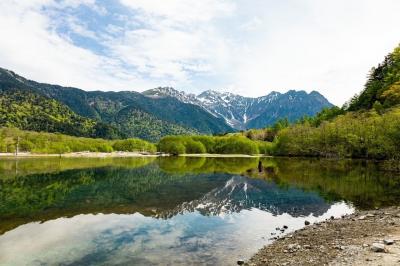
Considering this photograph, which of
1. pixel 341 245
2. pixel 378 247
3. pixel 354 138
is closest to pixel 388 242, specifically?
pixel 378 247

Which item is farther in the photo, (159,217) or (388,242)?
(159,217)

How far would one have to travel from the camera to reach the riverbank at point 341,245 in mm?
18609

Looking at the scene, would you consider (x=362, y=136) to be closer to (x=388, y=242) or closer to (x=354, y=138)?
(x=354, y=138)

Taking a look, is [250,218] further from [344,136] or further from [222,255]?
[344,136]

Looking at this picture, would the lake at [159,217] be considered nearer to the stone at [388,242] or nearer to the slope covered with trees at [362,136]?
the stone at [388,242]

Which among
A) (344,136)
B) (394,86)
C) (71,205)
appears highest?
(394,86)

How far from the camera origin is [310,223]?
33.6 metres

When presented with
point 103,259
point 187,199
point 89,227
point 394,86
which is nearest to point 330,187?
point 187,199

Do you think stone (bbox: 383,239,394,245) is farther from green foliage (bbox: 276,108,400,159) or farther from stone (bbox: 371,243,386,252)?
green foliage (bbox: 276,108,400,159)

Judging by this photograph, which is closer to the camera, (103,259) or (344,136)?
(103,259)

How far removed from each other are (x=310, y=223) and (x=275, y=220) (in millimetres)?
3694

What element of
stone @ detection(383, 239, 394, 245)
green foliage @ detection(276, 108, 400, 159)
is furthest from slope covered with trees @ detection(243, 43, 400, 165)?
stone @ detection(383, 239, 394, 245)

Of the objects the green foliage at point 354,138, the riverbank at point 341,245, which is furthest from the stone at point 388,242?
the green foliage at point 354,138

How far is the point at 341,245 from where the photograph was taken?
2200 cm
